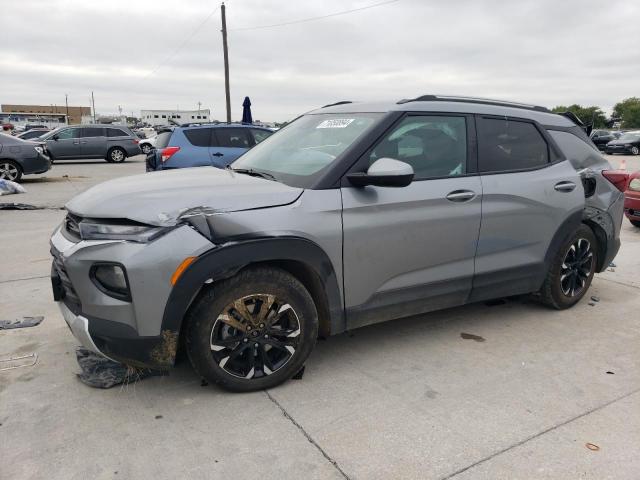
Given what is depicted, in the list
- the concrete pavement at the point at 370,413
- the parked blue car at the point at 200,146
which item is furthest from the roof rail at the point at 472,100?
the parked blue car at the point at 200,146

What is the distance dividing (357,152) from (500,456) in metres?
1.86

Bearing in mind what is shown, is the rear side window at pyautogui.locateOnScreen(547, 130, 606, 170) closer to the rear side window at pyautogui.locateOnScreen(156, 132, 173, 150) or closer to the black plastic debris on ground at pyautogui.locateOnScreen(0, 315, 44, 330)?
the black plastic debris on ground at pyautogui.locateOnScreen(0, 315, 44, 330)

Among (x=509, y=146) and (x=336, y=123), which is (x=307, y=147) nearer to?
(x=336, y=123)

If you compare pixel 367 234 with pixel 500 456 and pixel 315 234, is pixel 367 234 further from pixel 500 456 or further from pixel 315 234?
pixel 500 456

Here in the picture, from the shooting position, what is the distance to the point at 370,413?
2818mm

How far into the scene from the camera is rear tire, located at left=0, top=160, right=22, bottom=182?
1290 centimetres

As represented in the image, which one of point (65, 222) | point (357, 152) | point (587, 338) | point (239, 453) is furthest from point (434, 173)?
point (65, 222)

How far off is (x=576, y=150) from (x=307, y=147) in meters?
2.51

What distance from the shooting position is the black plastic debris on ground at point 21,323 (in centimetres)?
388

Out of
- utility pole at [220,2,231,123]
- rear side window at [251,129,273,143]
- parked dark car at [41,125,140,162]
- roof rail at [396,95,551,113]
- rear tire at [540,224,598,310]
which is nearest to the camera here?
roof rail at [396,95,551,113]

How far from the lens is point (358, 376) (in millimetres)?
3242

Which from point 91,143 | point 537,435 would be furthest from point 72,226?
point 91,143

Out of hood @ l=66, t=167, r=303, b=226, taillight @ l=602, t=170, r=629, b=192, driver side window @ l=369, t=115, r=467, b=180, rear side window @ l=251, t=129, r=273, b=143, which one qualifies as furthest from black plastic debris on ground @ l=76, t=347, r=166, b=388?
rear side window @ l=251, t=129, r=273, b=143

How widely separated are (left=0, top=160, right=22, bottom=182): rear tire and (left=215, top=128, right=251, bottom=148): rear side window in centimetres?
609
